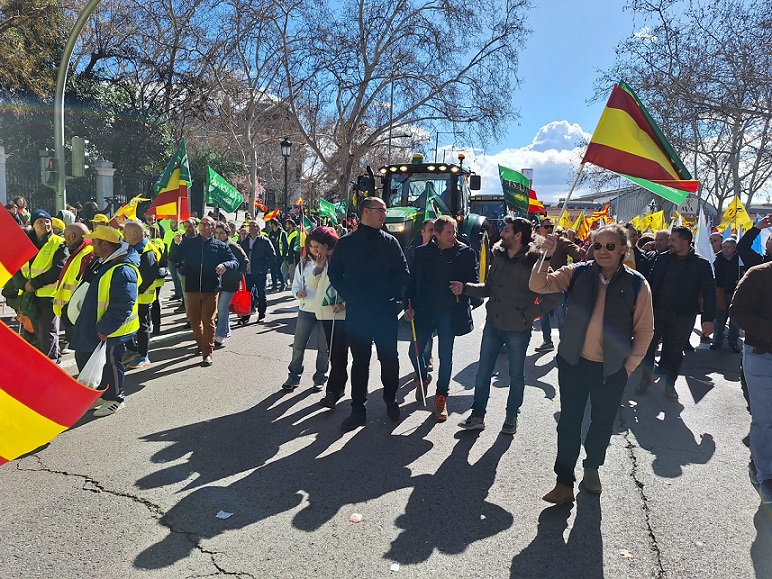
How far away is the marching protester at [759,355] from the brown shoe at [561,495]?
4.09 feet

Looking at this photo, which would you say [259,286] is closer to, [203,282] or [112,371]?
[203,282]

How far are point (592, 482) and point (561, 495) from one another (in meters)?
0.34

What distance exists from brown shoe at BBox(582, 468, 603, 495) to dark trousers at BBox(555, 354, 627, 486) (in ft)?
0.64

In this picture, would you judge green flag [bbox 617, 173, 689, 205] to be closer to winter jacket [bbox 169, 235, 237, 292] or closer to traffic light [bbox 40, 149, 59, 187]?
winter jacket [bbox 169, 235, 237, 292]

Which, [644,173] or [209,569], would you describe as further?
[644,173]

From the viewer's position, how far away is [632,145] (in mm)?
5488

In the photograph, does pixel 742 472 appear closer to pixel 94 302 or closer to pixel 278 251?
pixel 94 302

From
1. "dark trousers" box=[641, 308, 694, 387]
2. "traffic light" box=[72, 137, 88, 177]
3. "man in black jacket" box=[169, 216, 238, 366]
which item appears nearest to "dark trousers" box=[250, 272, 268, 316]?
"man in black jacket" box=[169, 216, 238, 366]

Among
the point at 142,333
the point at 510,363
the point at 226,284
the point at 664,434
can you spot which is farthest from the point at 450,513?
the point at 226,284

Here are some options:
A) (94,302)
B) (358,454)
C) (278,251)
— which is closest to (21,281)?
(94,302)

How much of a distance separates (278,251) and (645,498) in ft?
39.5

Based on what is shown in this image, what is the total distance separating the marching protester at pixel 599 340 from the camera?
3.58 metres

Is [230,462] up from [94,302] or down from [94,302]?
down

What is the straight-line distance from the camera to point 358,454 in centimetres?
445
